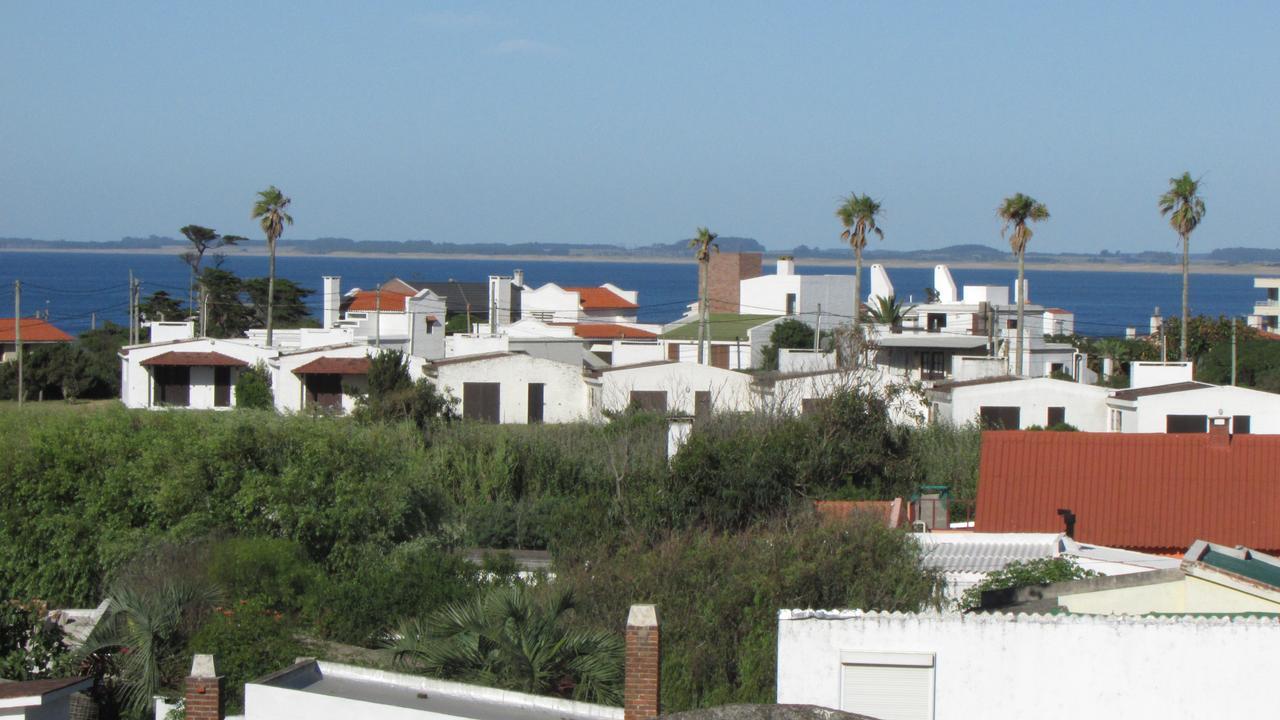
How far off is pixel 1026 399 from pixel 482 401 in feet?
61.0

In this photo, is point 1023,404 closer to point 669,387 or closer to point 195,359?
point 669,387

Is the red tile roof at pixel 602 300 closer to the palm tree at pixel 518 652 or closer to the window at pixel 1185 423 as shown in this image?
the window at pixel 1185 423

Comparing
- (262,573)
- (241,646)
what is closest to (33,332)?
(262,573)

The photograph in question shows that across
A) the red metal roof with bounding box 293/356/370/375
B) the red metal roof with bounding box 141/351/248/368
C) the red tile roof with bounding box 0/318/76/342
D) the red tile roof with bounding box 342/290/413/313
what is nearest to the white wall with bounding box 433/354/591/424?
the red metal roof with bounding box 293/356/370/375

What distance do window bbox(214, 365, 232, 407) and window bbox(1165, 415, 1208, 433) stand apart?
35078 millimetres

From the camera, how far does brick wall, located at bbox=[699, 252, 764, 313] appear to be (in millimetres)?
117375

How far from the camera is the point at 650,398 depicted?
1943 inches

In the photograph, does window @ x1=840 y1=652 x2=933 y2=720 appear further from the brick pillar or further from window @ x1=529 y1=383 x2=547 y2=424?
window @ x1=529 y1=383 x2=547 y2=424

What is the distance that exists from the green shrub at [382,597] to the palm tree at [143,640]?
114 inches

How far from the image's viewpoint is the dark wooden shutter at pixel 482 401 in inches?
Result: 1978

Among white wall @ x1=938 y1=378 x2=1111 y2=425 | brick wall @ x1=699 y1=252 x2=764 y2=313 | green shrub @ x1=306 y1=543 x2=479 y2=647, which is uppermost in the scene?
brick wall @ x1=699 y1=252 x2=764 y2=313

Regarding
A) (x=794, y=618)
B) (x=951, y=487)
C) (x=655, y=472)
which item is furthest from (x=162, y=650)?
(x=951, y=487)

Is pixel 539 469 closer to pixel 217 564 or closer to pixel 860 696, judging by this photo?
pixel 217 564

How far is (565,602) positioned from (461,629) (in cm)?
156
